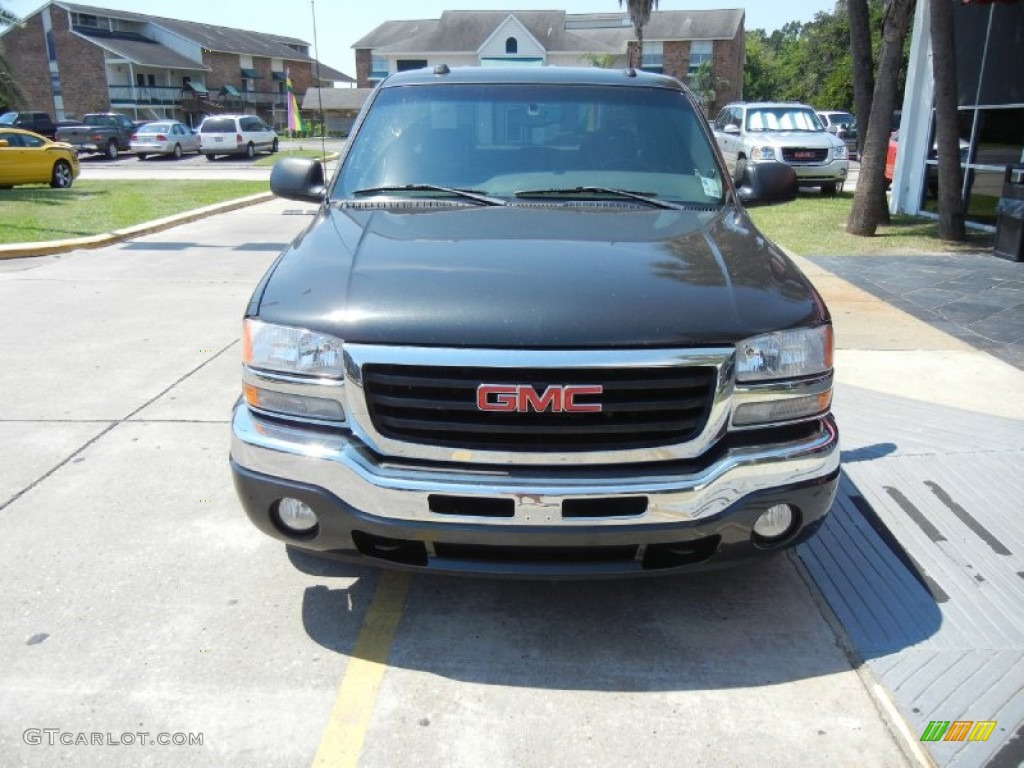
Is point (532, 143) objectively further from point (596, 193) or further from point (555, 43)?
point (555, 43)

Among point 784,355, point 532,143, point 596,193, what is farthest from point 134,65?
point 784,355

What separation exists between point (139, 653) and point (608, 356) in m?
1.92

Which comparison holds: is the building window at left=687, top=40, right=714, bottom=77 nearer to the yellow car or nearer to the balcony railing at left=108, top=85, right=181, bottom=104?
the balcony railing at left=108, top=85, right=181, bottom=104

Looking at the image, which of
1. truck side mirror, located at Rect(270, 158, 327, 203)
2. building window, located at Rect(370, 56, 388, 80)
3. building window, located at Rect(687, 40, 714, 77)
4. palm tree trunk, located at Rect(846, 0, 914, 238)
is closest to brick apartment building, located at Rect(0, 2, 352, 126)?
building window, located at Rect(370, 56, 388, 80)

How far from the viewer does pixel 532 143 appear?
4.14 metres

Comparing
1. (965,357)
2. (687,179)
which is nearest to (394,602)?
(687,179)

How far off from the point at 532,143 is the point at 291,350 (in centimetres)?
188

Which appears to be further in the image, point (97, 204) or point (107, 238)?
point (97, 204)

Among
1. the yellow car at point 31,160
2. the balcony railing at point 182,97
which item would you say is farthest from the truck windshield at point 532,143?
the balcony railing at point 182,97

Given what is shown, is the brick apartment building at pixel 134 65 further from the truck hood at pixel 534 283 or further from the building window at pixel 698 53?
the truck hood at pixel 534 283

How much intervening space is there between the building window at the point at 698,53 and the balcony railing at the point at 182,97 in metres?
34.2

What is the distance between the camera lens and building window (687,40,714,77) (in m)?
Answer: 64.6

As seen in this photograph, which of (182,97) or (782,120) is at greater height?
(182,97)

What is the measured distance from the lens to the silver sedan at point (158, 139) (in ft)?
112
